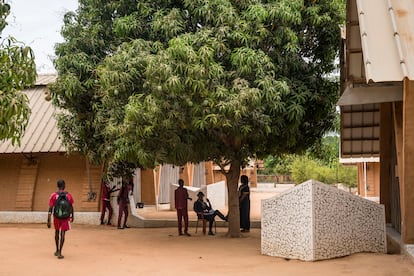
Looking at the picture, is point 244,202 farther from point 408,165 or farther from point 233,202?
point 408,165

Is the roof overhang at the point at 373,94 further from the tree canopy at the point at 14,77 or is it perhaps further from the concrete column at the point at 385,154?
the tree canopy at the point at 14,77

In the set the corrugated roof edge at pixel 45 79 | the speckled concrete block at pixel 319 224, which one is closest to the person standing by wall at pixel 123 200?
the speckled concrete block at pixel 319 224

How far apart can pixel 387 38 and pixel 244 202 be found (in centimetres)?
823

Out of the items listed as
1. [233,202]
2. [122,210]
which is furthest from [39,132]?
[233,202]

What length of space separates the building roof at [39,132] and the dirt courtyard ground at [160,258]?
137 inches

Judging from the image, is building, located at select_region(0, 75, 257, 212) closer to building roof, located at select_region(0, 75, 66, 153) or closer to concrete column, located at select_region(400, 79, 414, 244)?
building roof, located at select_region(0, 75, 66, 153)

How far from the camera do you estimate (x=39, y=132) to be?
1859 cm

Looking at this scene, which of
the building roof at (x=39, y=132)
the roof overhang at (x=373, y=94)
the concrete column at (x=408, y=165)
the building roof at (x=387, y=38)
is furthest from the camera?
the building roof at (x=39, y=132)

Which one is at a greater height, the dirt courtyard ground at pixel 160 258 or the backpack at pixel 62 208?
the backpack at pixel 62 208

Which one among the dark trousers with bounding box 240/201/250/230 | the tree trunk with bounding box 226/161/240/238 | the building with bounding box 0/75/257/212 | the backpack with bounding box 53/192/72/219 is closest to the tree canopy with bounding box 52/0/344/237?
the tree trunk with bounding box 226/161/240/238

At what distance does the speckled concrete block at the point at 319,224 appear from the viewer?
30.7 feet

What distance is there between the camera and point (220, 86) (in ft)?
35.6

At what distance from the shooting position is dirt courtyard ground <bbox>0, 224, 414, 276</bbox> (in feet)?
29.3

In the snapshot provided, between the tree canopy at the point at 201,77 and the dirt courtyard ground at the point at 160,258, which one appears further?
the tree canopy at the point at 201,77
